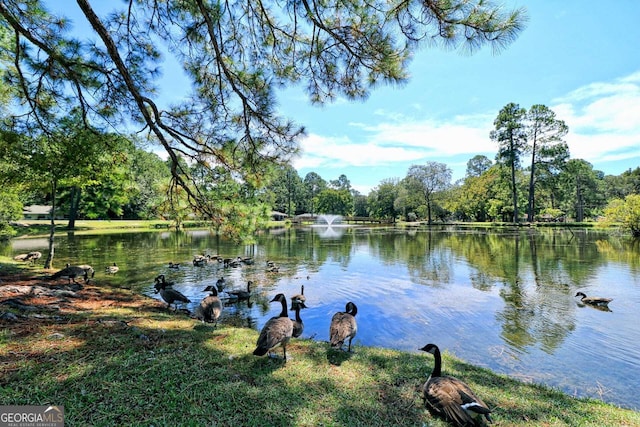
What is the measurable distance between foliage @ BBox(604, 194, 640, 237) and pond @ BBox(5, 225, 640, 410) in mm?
13666

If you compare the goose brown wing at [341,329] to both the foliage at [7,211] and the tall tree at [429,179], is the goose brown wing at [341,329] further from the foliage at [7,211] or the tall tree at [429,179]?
the tall tree at [429,179]

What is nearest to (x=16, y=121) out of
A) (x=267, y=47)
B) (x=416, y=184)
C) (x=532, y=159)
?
(x=267, y=47)

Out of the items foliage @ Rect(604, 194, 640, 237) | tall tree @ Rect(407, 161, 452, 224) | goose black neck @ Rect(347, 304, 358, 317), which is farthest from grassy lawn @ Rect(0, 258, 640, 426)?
tall tree @ Rect(407, 161, 452, 224)

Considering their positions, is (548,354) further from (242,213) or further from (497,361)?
(242,213)

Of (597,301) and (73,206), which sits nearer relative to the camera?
(597,301)

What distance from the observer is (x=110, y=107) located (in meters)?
6.53

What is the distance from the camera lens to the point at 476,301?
31.4 feet

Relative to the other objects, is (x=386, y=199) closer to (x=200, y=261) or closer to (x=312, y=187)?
(x=312, y=187)

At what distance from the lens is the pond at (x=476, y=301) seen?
573cm

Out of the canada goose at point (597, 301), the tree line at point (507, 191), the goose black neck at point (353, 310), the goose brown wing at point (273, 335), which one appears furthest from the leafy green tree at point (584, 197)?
the goose brown wing at point (273, 335)

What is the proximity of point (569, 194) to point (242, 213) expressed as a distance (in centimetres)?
7174

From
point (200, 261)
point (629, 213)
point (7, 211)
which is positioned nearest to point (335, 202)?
point (629, 213)

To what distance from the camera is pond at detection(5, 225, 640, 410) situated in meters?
5.73

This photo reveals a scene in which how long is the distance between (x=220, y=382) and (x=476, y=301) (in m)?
8.71
